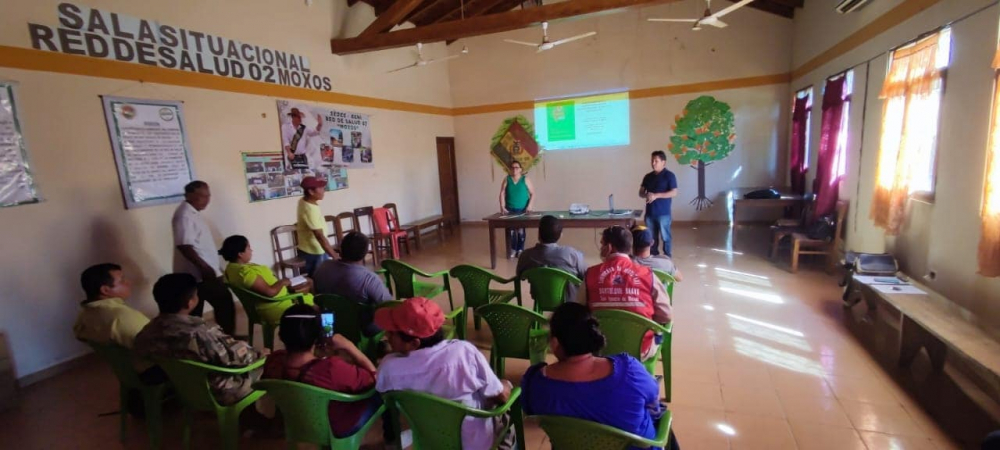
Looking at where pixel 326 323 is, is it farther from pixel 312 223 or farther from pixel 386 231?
pixel 386 231

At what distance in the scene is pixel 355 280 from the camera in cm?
260

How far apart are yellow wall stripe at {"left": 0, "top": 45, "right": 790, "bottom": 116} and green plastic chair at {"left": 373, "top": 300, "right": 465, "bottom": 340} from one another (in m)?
3.06

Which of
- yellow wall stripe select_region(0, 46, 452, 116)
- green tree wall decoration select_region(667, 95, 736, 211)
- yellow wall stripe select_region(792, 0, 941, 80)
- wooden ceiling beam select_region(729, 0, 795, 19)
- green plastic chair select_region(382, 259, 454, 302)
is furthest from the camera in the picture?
green tree wall decoration select_region(667, 95, 736, 211)

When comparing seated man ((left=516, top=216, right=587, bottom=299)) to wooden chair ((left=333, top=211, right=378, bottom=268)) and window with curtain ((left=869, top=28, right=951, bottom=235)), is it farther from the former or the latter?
wooden chair ((left=333, top=211, right=378, bottom=268))

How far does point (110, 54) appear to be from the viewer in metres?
3.57

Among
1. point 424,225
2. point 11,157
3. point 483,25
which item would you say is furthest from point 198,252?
point 424,225

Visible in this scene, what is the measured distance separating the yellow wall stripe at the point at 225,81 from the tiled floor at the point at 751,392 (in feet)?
7.33

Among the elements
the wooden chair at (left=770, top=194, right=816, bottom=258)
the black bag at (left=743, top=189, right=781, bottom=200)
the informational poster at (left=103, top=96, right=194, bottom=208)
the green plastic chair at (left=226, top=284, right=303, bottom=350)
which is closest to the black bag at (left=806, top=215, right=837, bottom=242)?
the wooden chair at (left=770, top=194, right=816, bottom=258)

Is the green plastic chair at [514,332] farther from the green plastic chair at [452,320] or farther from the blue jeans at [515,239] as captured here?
the blue jeans at [515,239]

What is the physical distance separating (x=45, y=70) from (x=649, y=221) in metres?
5.36

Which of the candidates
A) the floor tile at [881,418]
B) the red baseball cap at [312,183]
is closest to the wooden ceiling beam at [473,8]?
the red baseball cap at [312,183]

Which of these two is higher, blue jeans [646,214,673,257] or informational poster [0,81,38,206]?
informational poster [0,81,38,206]

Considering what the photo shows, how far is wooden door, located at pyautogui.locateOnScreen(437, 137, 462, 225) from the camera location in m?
8.73

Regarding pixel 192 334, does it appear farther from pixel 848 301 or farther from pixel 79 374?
pixel 848 301
